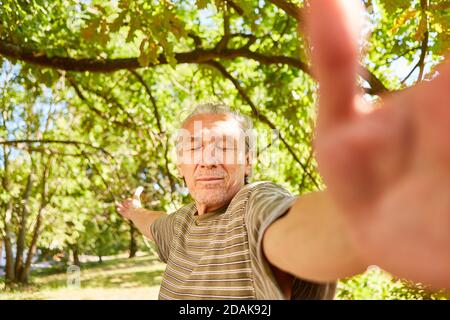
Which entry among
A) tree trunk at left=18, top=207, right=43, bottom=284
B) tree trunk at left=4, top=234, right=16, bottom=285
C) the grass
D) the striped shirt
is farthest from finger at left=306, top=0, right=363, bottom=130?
tree trunk at left=4, top=234, right=16, bottom=285

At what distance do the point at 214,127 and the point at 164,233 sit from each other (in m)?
0.63

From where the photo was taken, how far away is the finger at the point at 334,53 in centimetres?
45

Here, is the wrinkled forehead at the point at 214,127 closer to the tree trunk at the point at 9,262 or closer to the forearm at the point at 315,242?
the forearm at the point at 315,242

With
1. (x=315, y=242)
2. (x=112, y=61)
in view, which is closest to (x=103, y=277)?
(x=112, y=61)

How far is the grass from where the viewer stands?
10.8 metres

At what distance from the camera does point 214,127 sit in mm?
1608

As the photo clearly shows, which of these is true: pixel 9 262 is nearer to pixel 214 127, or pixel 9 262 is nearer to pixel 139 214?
pixel 139 214

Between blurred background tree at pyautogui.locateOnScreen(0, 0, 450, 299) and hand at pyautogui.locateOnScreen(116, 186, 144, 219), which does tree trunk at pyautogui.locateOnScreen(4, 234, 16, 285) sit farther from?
hand at pyautogui.locateOnScreen(116, 186, 144, 219)

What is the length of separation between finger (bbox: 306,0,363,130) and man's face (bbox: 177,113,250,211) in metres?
1.10

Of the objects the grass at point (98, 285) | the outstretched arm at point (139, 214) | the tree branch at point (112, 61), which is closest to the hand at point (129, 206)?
the outstretched arm at point (139, 214)
